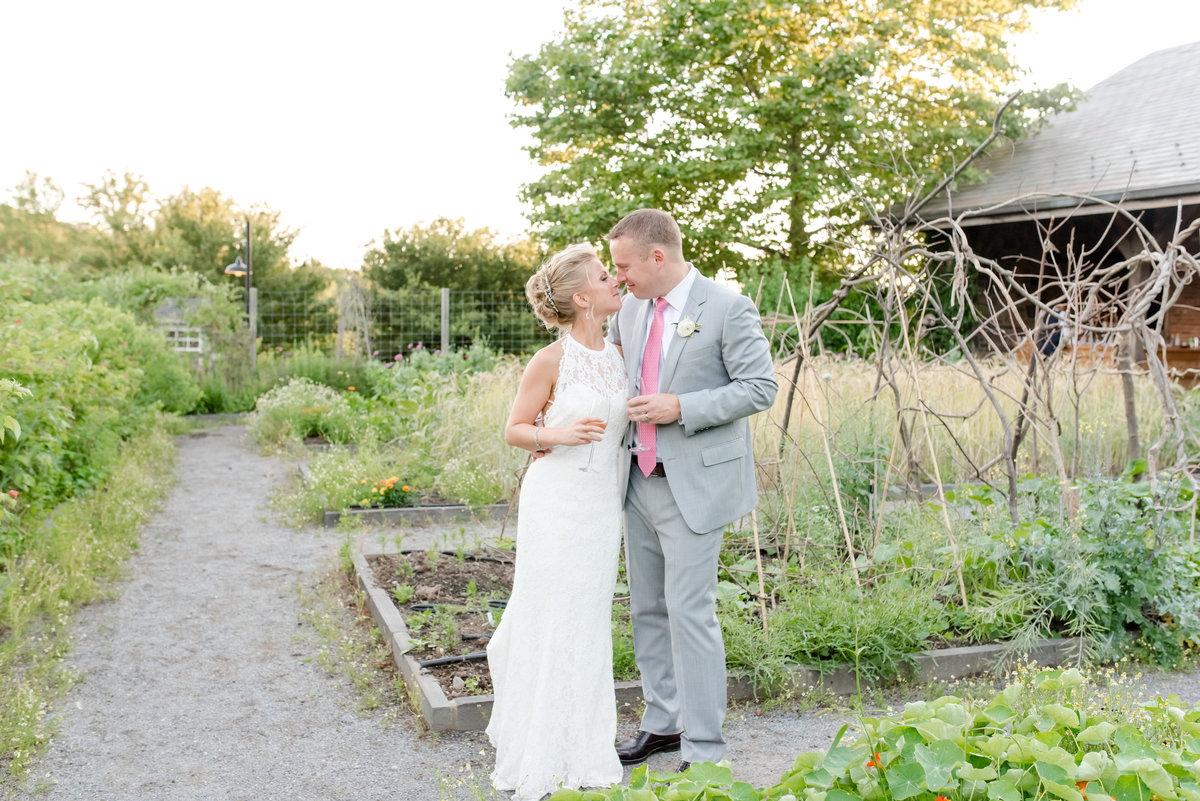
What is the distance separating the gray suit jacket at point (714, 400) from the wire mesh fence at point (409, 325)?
49.1 ft

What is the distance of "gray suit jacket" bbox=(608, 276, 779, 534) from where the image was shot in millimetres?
3039

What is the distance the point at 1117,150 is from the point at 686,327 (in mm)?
14193

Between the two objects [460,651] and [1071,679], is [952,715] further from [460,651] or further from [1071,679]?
Result: [460,651]

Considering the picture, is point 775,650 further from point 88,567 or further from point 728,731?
point 88,567

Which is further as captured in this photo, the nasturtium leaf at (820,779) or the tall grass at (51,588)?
the tall grass at (51,588)

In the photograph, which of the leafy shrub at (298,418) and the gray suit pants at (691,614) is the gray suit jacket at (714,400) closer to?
the gray suit pants at (691,614)

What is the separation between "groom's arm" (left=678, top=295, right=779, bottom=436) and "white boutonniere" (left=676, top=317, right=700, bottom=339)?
0.32ft

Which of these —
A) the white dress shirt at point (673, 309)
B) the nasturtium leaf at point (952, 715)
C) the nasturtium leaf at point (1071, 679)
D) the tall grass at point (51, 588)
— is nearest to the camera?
the nasturtium leaf at point (952, 715)

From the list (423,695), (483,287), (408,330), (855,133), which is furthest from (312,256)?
(423,695)

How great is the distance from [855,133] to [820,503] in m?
13.3

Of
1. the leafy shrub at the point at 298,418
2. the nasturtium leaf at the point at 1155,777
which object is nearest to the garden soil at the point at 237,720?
the nasturtium leaf at the point at 1155,777

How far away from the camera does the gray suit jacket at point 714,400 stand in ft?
9.97

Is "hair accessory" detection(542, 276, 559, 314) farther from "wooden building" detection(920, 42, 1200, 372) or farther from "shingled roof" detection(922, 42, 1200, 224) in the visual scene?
"shingled roof" detection(922, 42, 1200, 224)

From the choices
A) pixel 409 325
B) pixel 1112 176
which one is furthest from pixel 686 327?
pixel 409 325
